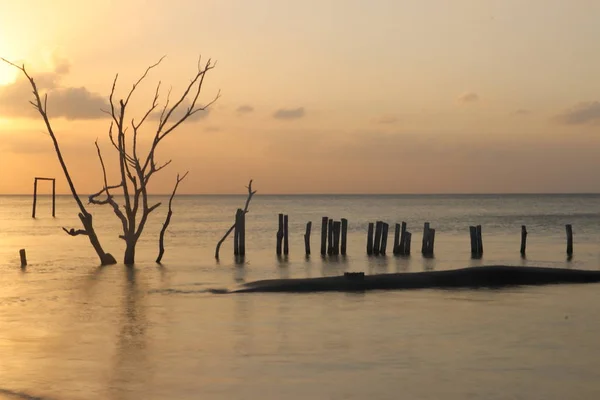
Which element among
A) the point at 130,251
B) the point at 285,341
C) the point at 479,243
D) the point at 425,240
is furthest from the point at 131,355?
the point at 479,243

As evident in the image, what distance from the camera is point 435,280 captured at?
2320 centimetres

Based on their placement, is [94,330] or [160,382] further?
[94,330]

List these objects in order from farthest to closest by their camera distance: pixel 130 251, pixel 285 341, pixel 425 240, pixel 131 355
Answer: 1. pixel 425 240
2. pixel 130 251
3. pixel 285 341
4. pixel 131 355

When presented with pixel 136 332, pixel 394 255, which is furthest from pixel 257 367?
pixel 394 255

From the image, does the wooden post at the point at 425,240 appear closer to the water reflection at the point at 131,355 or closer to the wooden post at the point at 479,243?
the wooden post at the point at 479,243

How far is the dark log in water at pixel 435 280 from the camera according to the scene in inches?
877

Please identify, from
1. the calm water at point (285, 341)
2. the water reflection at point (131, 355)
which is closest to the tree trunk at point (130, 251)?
the calm water at point (285, 341)

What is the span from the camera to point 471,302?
20.6 meters

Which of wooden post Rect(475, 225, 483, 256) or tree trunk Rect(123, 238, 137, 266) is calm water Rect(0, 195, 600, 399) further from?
wooden post Rect(475, 225, 483, 256)

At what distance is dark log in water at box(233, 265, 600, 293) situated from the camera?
22.3 m

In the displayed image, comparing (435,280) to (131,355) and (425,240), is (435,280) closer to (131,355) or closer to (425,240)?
(131,355)

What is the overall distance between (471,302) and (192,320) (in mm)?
6680

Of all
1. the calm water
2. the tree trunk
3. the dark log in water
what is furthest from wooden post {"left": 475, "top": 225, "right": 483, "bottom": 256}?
the tree trunk

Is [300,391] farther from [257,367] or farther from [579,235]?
[579,235]
